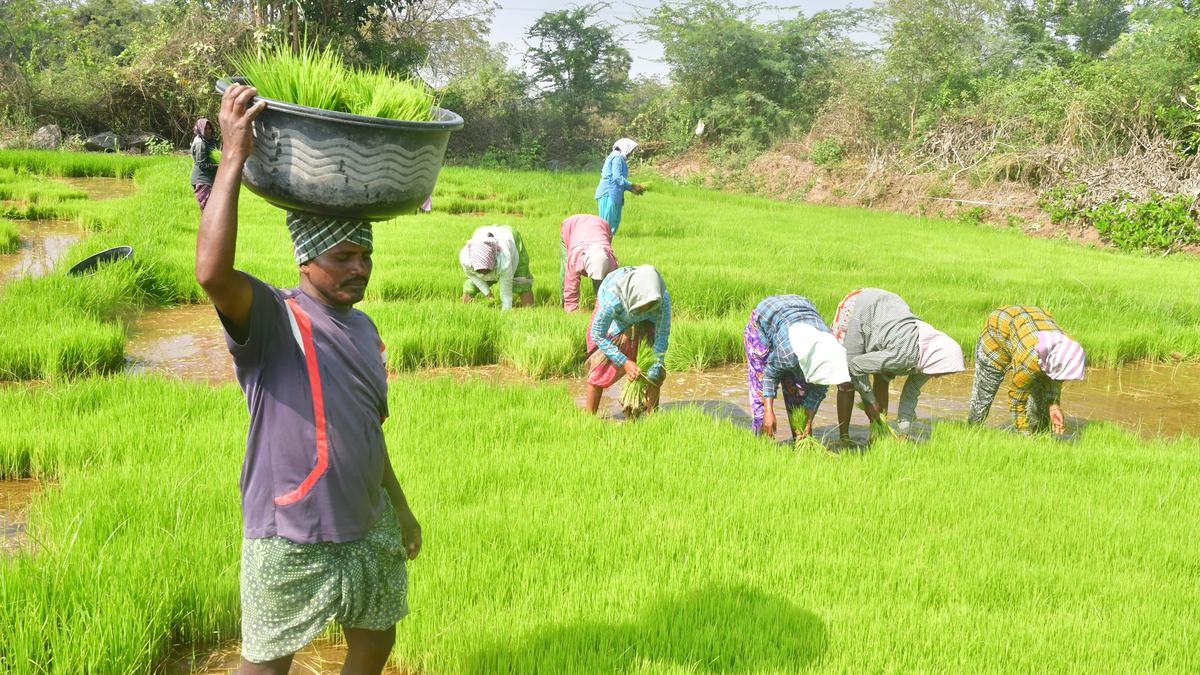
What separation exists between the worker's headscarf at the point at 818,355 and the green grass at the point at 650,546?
1.38 ft

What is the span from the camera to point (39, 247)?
9.52m

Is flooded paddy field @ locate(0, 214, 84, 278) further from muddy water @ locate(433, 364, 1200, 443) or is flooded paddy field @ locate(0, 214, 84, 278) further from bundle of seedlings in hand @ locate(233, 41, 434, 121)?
bundle of seedlings in hand @ locate(233, 41, 434, 121)

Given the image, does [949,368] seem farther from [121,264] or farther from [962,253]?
[962,253]

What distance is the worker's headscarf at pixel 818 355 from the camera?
4008mm

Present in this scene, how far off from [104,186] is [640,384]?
13.6 m

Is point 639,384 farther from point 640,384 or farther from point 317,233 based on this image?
point 317,233

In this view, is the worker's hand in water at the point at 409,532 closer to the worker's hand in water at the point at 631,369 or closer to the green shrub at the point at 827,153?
the worker's hand in water at the point at 631,369

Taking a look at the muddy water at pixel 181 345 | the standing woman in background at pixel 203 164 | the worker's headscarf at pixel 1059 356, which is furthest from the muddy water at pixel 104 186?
the worker's headscarf at pixel 1059 356

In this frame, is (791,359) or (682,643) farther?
(791,359)

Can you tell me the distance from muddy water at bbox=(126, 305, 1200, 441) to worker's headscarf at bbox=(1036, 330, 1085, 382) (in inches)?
30.3

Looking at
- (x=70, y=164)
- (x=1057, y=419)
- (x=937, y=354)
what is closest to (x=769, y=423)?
(x=937, y=354)

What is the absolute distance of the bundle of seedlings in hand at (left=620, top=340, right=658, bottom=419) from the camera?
4762mm

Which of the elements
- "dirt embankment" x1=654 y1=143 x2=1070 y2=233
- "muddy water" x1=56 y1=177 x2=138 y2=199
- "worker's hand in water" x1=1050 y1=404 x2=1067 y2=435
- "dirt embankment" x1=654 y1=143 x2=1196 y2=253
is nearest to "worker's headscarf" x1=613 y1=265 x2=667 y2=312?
"worker's hand in water" x1=1050 y1=404 x2=1067 y2=435

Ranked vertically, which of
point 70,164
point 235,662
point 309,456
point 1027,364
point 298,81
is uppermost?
point 298,81
